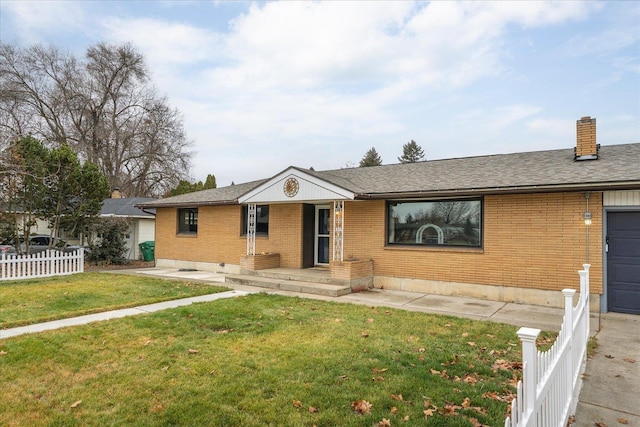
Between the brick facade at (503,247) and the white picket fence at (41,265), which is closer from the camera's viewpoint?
the brick facade at (503,247)

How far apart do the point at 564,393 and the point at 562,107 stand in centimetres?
1639

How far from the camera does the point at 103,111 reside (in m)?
29.1

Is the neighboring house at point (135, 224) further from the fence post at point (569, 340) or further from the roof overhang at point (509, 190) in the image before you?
the fence post at point (569, 340)

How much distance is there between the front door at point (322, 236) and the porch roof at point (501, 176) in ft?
4.71

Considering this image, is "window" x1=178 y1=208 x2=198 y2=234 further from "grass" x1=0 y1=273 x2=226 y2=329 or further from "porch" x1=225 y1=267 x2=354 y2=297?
"porch" x1=225 y1=267 x2=354 y2=297

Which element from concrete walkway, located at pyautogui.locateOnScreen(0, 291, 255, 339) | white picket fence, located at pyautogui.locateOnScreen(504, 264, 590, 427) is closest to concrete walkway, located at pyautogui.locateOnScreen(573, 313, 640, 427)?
white picket fence, located at pyautogui.locateOnScreen(504, 264, 590, 427)

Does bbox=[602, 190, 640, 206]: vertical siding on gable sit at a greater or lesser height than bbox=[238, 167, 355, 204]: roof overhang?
lesser

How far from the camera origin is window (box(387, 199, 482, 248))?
9711mm

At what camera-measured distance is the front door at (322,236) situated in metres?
13.1

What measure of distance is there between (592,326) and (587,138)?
5.28 metres

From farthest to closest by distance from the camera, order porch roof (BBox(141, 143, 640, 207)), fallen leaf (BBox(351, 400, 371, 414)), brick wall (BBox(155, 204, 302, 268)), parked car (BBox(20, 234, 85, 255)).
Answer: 1. parked car (BBox(20, 234, 85, 255))
2. brick wall (BBox(155, 204, 302, 268))
3. porch roof (BBox(141, 143, 640, 207))
4. fallen leaf (BBox(351, 400, 371, 414))

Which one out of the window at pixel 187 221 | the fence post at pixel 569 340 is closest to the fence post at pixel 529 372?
the fence post at pixel 569 340

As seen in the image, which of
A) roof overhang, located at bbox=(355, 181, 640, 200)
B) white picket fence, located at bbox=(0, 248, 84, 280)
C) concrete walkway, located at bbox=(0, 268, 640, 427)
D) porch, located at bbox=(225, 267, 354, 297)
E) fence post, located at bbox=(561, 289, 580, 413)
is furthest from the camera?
white picket fence, located at bbox=(0, 248, 84, 280)

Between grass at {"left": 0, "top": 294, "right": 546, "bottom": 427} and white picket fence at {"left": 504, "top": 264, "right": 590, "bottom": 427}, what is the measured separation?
563mm
